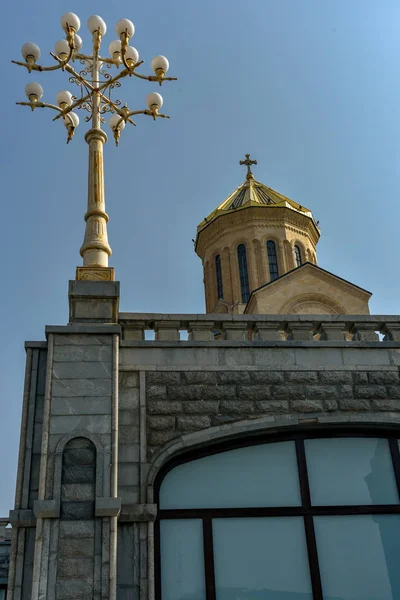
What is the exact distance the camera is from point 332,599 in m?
7.80

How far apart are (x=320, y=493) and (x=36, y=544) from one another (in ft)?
11.6

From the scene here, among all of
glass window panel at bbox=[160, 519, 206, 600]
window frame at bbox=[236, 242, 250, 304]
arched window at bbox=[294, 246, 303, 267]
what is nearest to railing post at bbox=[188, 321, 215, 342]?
glass window panel at bbox=[160, 519, 206, 600]

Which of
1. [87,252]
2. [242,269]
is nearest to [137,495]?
[87,252]

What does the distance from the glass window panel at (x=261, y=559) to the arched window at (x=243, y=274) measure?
2233cm

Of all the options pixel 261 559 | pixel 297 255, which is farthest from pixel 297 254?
pixel 261 559

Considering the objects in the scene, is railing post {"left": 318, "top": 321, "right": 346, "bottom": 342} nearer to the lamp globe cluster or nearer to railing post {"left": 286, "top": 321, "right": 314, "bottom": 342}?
railing post {"left": 286, "top": 321, "right": 314, "bottom": 342}

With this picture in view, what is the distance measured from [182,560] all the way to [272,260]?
24024 millimetres

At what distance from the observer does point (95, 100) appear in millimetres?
10461

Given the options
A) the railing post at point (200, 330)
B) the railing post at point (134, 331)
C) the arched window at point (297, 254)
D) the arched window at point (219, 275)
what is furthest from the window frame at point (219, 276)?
the railing post at point (134, 331)

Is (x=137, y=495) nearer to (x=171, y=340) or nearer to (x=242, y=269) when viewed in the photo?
(x=171, y=340)

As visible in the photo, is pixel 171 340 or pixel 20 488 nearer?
pixel 20 488

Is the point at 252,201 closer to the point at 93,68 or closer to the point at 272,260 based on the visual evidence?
the point at 272,260

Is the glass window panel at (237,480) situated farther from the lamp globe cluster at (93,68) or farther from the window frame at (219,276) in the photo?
the window frame at (219,276)

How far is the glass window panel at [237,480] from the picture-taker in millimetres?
8203
